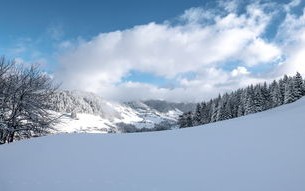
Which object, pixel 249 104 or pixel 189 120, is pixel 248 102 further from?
pixel 189 120

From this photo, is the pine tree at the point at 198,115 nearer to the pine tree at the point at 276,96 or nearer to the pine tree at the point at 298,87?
the pine tree at the point at 276,96

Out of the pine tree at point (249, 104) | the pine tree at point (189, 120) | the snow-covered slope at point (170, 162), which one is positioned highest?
the pine tree at point (249, 104)

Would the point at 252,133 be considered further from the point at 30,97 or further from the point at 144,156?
the point at 30,97

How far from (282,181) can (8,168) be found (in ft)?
26.2

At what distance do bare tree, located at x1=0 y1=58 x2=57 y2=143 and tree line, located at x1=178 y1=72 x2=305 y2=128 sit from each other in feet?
135

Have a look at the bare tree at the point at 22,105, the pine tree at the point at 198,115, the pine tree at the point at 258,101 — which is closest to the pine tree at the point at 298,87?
the pine tree at the point at 258,101

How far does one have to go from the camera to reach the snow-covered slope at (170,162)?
6.95m

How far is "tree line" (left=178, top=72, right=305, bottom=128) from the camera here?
51434 millimetres

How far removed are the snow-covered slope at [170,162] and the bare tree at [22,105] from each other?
12386 mm

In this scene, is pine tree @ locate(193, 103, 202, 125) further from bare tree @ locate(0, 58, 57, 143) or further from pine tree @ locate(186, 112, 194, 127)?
bare tree @ locate(0, 58, 57, 143)

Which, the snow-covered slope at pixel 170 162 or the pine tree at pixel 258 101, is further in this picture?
the pine tree at pixel 258 101

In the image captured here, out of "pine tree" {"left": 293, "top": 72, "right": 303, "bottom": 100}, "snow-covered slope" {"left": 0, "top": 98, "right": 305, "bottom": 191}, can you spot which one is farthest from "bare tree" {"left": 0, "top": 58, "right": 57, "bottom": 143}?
"pine tree" {"left": 293, "top": 72, "right": 303, "bottom": 100}

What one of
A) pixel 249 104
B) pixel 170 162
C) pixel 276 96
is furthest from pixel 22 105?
pixel 276 96

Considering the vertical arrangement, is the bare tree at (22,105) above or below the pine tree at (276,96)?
below
